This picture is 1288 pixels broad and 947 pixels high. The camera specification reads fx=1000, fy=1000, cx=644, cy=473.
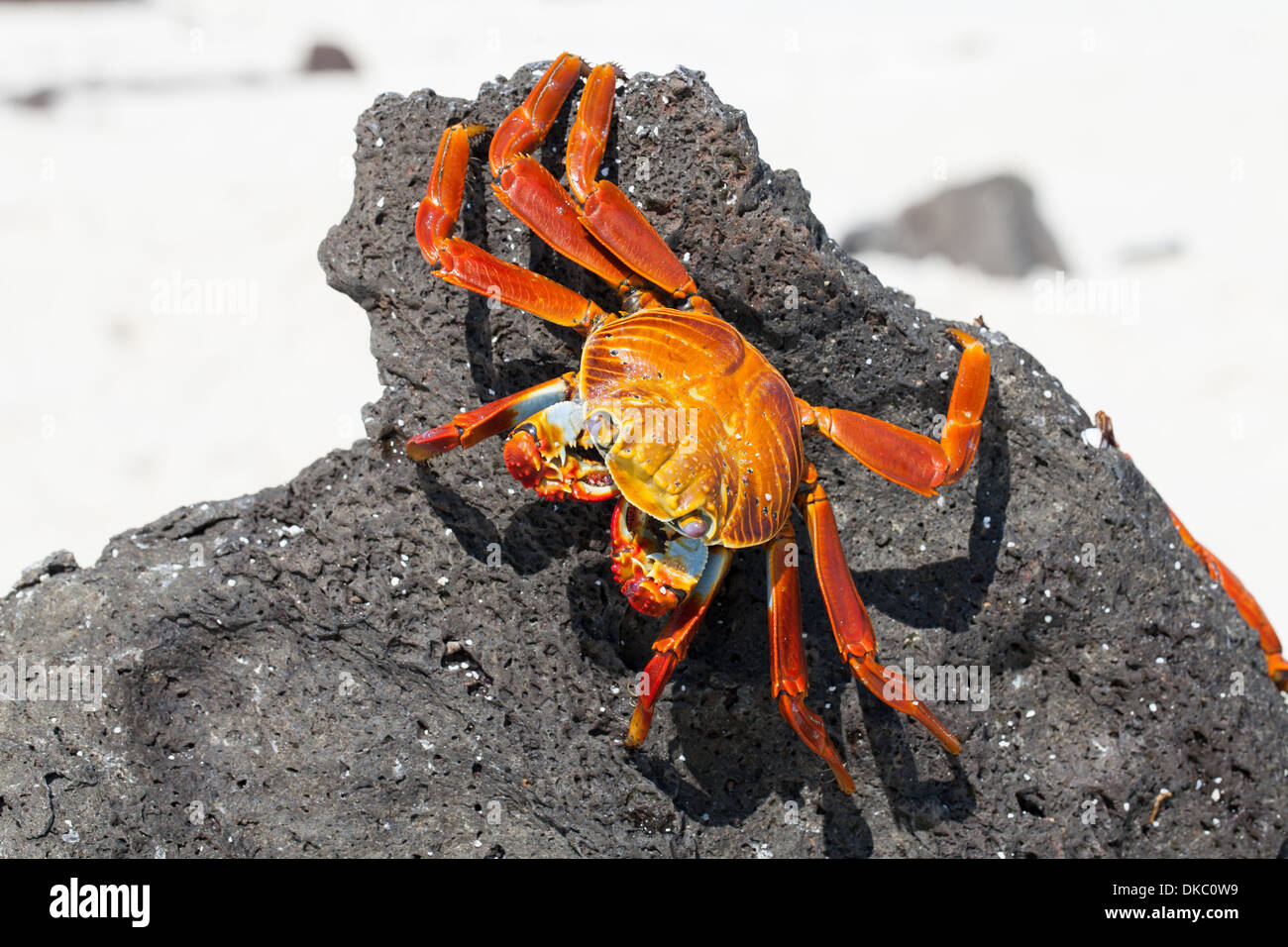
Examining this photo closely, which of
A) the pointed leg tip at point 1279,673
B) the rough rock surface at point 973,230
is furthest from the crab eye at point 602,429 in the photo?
the rough rock surface at point 973,230

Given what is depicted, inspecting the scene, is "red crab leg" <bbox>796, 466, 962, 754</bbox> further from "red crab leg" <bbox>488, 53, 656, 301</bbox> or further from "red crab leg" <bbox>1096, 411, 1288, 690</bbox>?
"red crab leg" <bbox>1096, 411, 1288, 690</bbox>

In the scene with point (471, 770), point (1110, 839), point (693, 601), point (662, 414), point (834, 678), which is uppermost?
point (662, 414)

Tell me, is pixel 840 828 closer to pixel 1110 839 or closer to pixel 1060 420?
pixel 1110 839

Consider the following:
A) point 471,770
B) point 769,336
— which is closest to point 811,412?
point 769,336

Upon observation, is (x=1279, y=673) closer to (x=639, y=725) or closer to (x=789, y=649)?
(x=789, y=649)

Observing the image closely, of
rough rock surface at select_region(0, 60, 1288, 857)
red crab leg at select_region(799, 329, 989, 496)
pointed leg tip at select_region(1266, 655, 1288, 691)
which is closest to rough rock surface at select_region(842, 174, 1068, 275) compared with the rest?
pointed leg tip at select_region(1266, 655, 1288, 691)

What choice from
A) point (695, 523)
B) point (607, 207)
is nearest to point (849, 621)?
point (695, 523)

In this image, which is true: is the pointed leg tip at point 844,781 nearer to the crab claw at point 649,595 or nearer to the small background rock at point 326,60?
the crab claw at point 649,595
